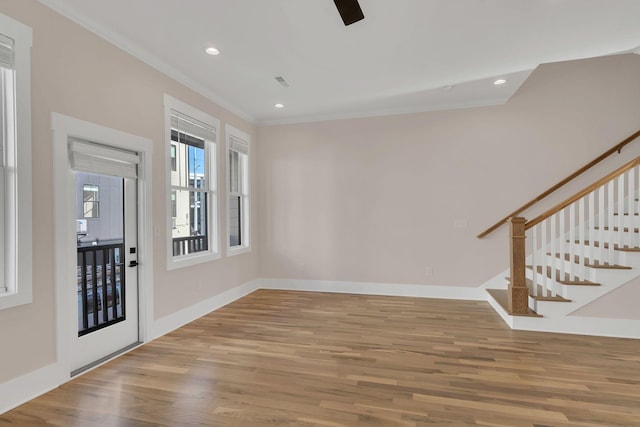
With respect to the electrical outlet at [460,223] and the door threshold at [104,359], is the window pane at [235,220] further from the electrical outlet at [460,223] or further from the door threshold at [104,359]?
the electrical outlet at [460,223]

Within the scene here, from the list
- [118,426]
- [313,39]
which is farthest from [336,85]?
[118,426]

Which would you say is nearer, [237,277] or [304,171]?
[237,277]

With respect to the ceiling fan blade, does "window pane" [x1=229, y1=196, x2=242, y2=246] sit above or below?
below

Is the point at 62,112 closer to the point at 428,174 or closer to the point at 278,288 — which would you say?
the point at 278,288

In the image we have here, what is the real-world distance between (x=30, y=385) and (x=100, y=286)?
0.89 m

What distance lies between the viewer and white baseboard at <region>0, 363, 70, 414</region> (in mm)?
2156

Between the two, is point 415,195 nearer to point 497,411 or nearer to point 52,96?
point 497,411

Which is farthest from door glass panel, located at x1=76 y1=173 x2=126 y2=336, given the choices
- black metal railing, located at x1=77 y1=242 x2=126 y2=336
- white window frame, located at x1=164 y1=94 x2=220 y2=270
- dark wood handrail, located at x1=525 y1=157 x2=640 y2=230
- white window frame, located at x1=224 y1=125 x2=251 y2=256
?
dark wood handrail, located at x1=525 y1=157 x2=640 y2=230

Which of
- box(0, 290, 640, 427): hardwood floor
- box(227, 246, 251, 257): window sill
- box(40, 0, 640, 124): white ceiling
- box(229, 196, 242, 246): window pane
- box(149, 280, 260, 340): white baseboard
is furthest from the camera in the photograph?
box(229, 196, 242, 246): window pane

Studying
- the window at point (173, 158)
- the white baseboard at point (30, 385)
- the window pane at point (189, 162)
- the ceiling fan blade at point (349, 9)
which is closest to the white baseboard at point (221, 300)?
the white baseboard at point (30, 385)

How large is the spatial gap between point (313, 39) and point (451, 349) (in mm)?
3236

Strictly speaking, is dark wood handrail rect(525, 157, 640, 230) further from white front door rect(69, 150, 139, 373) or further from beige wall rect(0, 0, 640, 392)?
white front door rect(69, 150, 139, 373)

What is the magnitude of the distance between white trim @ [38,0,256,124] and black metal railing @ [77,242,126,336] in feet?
6.18

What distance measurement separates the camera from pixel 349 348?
10.3 feet
